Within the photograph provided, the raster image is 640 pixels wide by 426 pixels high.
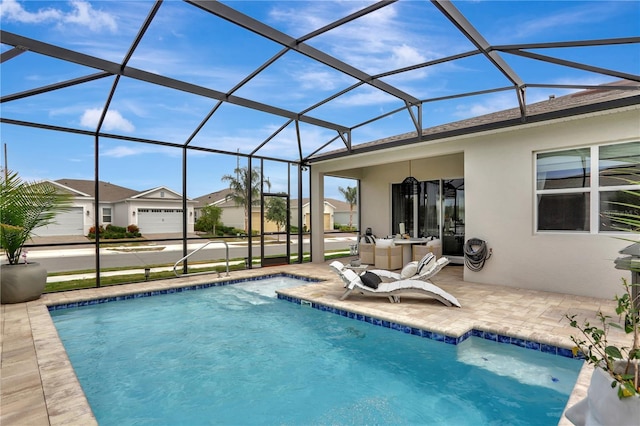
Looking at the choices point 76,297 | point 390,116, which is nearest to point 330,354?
point 76,297

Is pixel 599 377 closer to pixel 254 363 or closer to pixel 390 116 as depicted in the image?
pixel 254 363

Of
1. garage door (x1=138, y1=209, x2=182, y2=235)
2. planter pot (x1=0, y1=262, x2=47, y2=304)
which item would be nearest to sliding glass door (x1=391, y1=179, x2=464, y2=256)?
garage door (x1=138, y1=209, x2=182, y2=235)

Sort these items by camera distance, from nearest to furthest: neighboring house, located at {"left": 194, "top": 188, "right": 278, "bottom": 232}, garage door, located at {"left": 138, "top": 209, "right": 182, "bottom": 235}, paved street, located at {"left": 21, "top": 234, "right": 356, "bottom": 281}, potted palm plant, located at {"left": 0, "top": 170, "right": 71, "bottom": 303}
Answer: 1. potted palm plant, located at {"left": 0, "top": 170, "right": 71, "bottom": 303}
2. garage door, located at {"left": 138, "top": 209, "right": 182, "bottom": 235}
3. neighboring house, located at {"left": 194, "top": 188, "right": 278, "bottom": 232}
4. paved street, located at {"left": 21, "top": 234, "right": 356, "bottom": 281}

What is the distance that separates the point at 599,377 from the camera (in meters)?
1.91

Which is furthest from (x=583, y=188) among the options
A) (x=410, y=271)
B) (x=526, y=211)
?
(x=410, y=271)

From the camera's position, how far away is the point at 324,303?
6387 mm

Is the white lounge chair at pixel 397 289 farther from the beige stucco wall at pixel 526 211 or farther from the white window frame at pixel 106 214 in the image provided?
the white window frame at pixel 106 214

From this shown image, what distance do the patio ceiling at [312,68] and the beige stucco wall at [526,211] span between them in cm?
83

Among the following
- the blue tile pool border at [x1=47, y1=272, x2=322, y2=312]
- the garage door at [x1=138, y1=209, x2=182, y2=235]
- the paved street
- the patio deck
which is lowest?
the paved street

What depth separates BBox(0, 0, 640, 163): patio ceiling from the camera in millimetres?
4750

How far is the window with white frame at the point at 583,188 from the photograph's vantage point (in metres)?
6.47

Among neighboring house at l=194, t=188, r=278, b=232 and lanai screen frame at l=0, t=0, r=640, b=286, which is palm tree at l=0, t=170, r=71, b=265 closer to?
lanai screen frame at l=0, t=0, r=640, b=286

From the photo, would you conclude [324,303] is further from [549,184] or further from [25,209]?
[25,209]

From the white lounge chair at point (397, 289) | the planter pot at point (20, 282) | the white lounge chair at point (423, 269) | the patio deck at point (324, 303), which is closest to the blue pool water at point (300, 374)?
the patio deck at point (324, 303)
